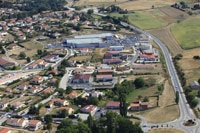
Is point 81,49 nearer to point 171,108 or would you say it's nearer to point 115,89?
point 115,89

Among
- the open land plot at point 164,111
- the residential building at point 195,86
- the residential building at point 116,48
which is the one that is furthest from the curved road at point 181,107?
the residential building at point 116,48

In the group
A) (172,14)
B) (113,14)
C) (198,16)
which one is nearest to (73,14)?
(113,14)

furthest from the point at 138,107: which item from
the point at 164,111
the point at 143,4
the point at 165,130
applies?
the point at 143,4

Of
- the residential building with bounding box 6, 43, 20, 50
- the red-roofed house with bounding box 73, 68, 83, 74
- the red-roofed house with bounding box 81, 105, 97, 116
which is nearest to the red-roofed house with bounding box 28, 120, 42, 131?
the red-roofed house with bounding box 81, 105, 97, 116

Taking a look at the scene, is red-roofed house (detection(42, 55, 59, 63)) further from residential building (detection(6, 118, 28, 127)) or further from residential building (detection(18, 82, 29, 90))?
residential building (detection(6, 118, 28, 127))

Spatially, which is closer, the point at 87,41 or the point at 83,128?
the point at 83,128

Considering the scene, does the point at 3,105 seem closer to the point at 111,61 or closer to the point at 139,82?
the point at 139,82

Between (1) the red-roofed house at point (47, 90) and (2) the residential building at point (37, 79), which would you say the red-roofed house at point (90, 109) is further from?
(2) the residential building at point (37, 79)
